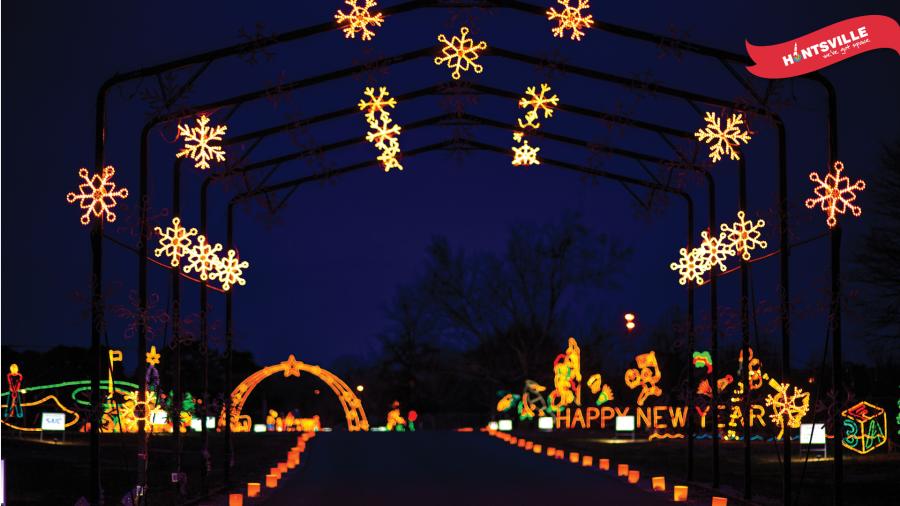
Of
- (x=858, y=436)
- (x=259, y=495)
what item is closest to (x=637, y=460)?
(x=858, y=436)

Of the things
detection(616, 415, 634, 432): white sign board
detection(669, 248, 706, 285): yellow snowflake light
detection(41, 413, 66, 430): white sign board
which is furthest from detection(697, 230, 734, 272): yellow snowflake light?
detection(41, 413, 66, 430): white sign board

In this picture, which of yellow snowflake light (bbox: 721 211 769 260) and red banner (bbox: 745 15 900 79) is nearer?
red banner (bbox: 745 15 900 79)

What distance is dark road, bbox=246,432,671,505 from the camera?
18.8 metres

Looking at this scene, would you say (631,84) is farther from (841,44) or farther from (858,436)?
(858,436)

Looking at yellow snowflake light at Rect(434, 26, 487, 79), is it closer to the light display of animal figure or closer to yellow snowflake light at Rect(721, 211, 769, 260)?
yellow snowflake light at Rect(721, 211, 769, 260)

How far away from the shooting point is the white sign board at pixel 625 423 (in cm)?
4295

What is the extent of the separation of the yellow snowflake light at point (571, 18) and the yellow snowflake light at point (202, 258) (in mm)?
6512

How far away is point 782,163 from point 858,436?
55.4 ft

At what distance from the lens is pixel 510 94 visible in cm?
1886

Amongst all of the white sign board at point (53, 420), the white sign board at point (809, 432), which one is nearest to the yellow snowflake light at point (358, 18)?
the white sign board at point (809, 432)

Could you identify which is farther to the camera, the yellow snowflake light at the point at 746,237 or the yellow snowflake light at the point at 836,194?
the yellow snowflake light at the point at 746,237

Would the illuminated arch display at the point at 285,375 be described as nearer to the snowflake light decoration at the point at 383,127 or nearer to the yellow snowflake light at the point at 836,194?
the snowflake light decoration at the point at 383,127

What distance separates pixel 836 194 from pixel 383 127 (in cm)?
726

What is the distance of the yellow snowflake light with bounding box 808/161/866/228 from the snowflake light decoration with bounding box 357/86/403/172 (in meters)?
6.69
